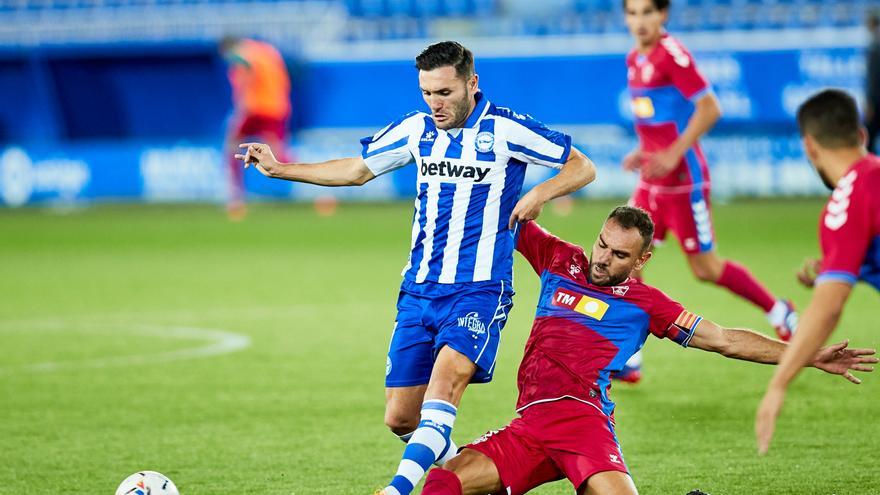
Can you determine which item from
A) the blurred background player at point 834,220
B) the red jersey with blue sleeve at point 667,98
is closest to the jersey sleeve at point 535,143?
the blurred background player at point 834,220

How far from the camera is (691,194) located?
8672 mm

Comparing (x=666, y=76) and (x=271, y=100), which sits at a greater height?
(x=666, y=76)

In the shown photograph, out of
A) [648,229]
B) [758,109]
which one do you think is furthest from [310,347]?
[758,109]

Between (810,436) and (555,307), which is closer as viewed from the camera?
(555,307)

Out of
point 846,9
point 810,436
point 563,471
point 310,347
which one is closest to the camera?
point 563,471

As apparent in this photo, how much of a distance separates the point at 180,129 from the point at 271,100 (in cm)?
664

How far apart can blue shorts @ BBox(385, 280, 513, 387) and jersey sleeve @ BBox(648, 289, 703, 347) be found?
61 cm

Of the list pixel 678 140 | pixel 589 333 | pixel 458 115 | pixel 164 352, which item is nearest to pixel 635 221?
pixel 589 333

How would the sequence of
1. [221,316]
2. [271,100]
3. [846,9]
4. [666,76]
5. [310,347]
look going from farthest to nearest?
[846,9] → [271,100] → [221,316] → [310,347] → [666,76]

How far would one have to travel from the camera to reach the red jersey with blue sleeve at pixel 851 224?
4.13 m

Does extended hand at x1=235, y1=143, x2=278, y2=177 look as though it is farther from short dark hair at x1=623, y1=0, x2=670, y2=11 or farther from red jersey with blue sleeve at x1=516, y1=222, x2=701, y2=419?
short dark hair at x1=623, y1=0, x2=670, y2=11

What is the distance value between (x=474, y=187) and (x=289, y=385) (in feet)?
9.72

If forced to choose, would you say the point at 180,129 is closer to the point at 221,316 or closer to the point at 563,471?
the point at 221,316

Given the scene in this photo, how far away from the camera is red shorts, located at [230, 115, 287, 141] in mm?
20828
